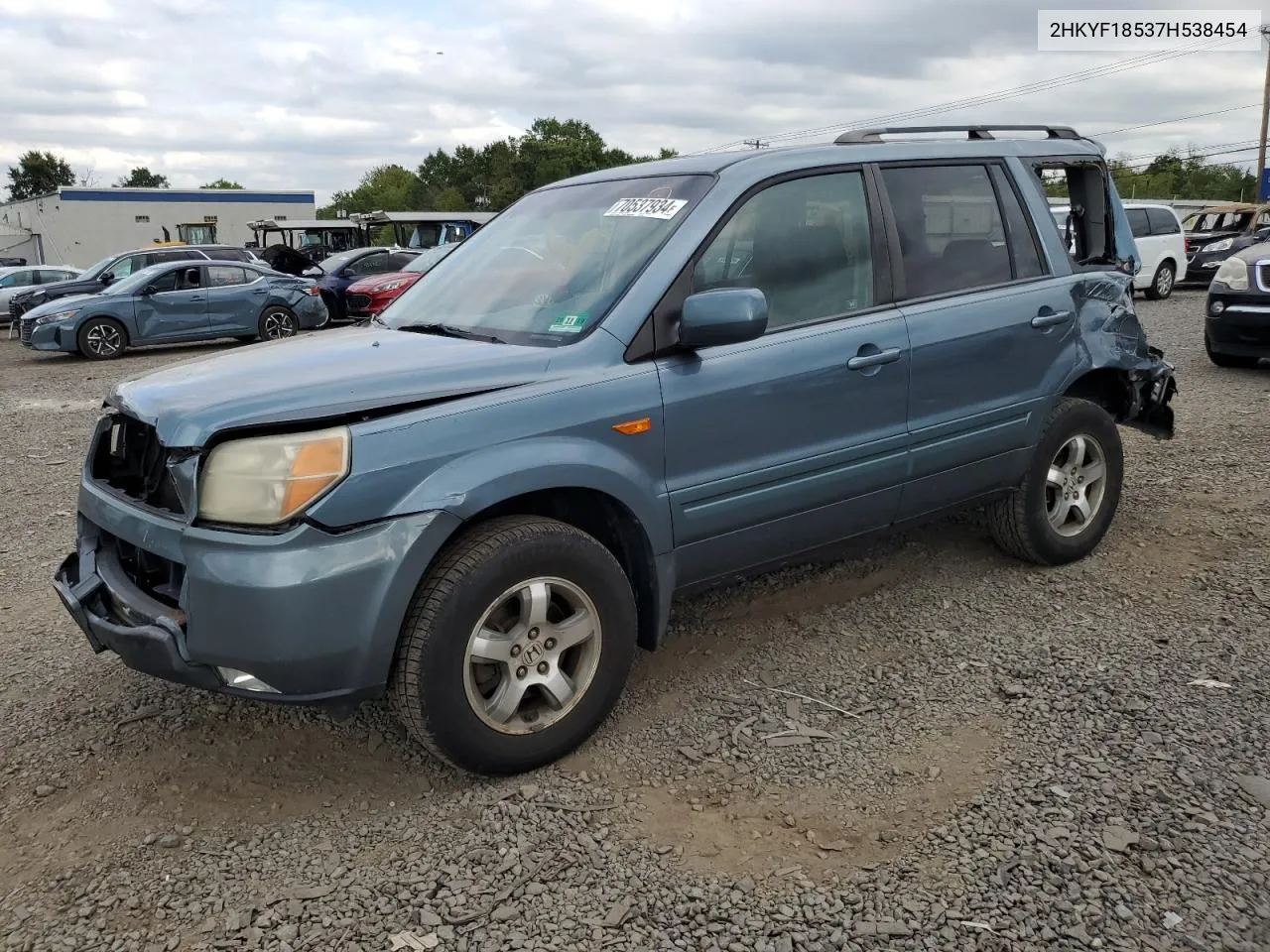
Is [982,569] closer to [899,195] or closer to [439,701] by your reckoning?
[899,195]

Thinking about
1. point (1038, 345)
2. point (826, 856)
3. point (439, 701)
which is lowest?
point (826, 856)

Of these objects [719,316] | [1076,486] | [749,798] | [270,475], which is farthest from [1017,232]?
[270,475]

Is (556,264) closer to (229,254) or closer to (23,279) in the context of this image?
(229,254)

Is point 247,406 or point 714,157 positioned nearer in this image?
point 247,406

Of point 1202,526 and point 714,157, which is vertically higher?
point 714,157

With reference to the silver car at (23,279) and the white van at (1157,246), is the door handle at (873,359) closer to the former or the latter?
the white van at (1157,246)

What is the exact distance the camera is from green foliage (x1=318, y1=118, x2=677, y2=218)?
94.8 m

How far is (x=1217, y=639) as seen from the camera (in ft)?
12.6

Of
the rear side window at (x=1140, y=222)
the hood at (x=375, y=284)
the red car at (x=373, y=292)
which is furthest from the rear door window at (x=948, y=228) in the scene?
the rear side window at (x=1140, y=222)

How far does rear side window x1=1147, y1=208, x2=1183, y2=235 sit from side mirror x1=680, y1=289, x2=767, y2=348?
1748 centimetres

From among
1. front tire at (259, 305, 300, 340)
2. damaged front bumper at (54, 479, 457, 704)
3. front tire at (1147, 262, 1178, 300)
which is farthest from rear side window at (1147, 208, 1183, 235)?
damaged front bumper at (54, 479, 457, 704)

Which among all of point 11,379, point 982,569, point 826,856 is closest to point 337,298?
point 11,379

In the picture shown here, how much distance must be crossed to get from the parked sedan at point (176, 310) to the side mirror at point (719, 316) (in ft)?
44.6

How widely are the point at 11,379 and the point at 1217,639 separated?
46.5 ft
